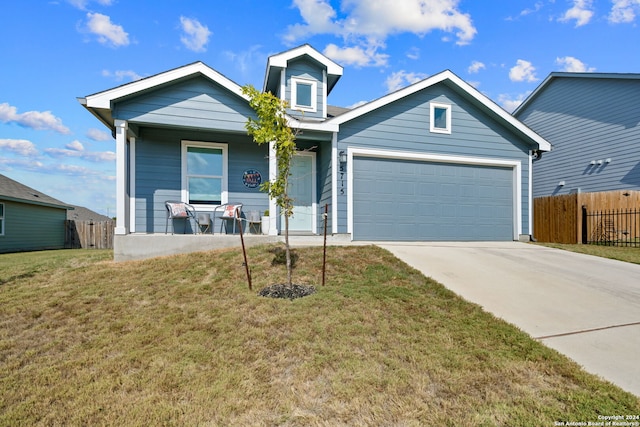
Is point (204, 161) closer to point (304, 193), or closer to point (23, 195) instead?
point (304, 193)

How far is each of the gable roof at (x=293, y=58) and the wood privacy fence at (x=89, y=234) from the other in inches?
430

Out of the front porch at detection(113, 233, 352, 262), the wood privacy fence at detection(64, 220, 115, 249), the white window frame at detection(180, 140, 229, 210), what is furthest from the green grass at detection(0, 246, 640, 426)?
the wood privacy fence at detection(64, 220, 115, 249)

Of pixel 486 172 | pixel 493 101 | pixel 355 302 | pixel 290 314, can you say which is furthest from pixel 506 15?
pixel 290 314

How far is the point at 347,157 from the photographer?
27.6 ft

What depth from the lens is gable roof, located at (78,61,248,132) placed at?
7180 mm

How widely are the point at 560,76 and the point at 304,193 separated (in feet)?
44.3

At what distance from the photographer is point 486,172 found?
952 cm

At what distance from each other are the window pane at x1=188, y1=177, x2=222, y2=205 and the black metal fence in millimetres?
11786

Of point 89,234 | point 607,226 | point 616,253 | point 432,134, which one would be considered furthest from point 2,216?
point 607,226

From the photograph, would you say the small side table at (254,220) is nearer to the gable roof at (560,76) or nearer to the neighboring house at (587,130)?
the neighboring house at (587,130)

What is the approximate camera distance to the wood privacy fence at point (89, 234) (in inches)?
573

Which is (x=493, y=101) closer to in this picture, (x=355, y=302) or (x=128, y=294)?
(x=355, y=302)

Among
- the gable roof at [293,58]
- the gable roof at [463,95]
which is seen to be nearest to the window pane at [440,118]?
the gable roof at [463,95]

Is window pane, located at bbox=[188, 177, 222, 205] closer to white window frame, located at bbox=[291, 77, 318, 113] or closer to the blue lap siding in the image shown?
white window frame, located at bbox=[291, 77, 318, 113]
